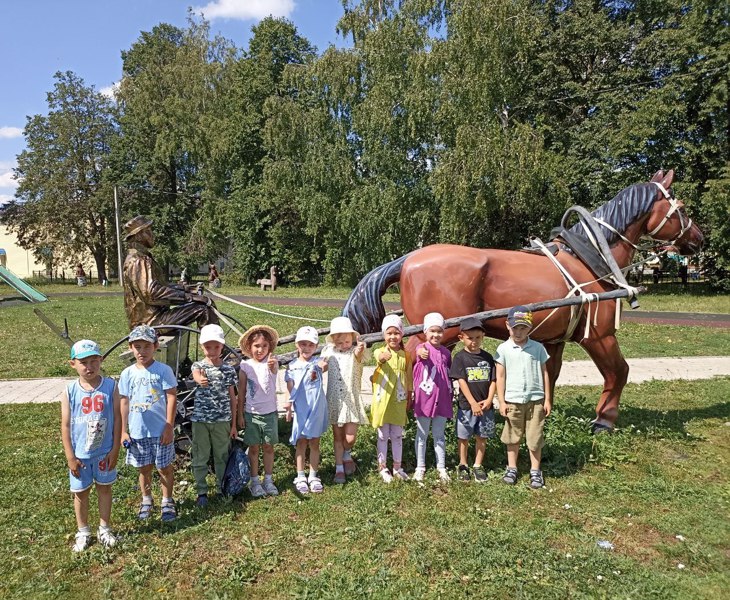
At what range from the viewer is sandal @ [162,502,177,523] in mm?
3781

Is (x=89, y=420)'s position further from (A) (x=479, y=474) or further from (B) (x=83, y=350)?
(A) (x=479, y=474)

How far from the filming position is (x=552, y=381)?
17.9ft

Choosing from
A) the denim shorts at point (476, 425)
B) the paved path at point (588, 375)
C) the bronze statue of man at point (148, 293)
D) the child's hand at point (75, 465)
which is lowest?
the paved path at point (588, 375)

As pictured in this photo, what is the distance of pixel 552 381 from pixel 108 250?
A: 3617 centimetres

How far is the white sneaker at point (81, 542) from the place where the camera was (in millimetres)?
3414

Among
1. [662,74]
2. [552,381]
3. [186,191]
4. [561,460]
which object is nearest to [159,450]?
[561,460]

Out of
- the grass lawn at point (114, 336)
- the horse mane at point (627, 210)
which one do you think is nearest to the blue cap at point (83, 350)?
the horse mane at point (627, 210)

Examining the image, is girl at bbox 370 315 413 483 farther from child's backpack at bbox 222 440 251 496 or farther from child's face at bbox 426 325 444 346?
child's backpack at bbox 222 440 251 496

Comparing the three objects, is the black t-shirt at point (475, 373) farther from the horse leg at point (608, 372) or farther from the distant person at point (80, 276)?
the distant person at point (80, 276)

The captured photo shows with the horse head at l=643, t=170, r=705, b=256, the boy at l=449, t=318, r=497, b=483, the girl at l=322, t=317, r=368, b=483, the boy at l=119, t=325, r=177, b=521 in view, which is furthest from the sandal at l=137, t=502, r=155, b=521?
the horse head at l=643, t=170, r=705, b=256

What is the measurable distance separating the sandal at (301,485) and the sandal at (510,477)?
5.38 feet

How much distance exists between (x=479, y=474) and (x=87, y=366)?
312 cm

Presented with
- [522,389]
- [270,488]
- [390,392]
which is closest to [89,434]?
[270,488]

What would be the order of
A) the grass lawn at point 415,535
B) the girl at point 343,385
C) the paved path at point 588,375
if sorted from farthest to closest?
the paved path at point 588,375, the girl at point 343,385, the grass lawn at point 415,535
